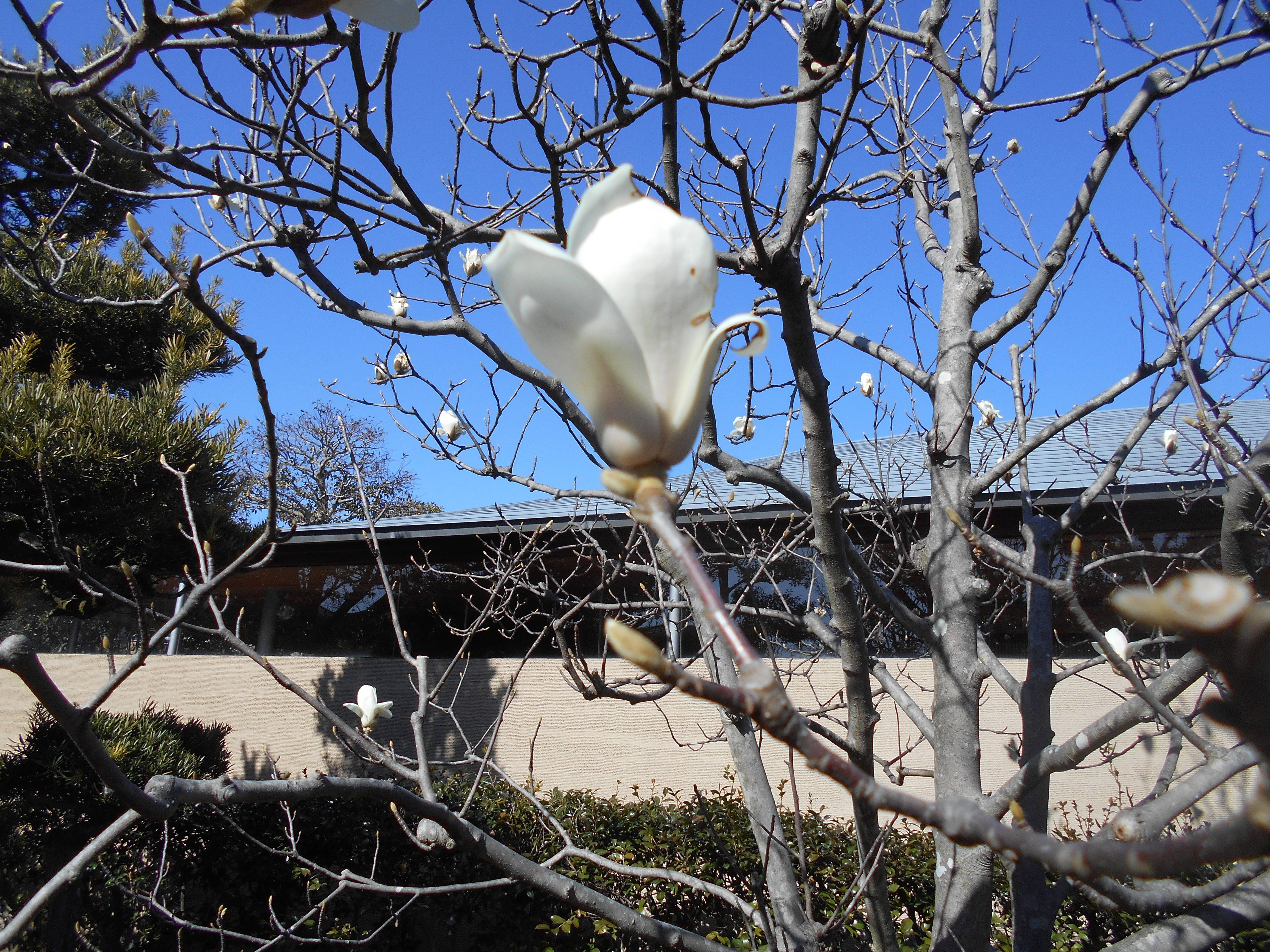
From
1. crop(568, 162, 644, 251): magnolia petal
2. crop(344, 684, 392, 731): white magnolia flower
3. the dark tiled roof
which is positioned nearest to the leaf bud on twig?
crop(568, 162, 644, 251): magnolia petal

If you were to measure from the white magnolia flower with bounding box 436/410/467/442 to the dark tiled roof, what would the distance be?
1.72 feet

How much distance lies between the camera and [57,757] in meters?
4.52

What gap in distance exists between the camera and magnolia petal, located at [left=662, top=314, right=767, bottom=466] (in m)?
0.48

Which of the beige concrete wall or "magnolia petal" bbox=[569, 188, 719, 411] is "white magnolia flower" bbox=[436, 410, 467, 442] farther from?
"magnolia petal" bbox=[569, 188, 719, 411]

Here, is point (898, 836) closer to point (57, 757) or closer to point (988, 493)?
point (988, 493)

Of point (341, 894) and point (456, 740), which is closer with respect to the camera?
point (341, 894)

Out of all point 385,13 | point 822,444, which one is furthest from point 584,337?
point 822,444

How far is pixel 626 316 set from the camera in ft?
1.60

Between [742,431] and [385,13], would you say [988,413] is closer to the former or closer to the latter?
[742,431]

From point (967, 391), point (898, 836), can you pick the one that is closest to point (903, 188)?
point (967, 391)

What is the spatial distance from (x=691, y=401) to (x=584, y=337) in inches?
3.2

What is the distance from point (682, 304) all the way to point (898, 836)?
442 cm

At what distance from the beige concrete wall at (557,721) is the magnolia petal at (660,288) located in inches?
119

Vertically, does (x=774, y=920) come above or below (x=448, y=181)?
below
